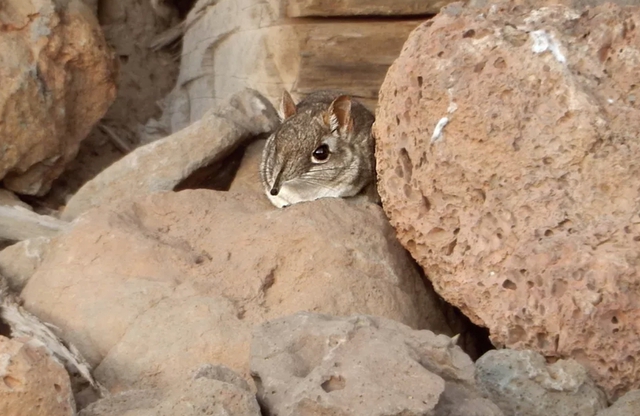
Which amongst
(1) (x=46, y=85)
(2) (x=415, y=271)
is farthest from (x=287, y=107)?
(1) (x=46, y=85)

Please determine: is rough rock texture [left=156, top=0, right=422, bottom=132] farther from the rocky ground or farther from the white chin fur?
the rocky ground

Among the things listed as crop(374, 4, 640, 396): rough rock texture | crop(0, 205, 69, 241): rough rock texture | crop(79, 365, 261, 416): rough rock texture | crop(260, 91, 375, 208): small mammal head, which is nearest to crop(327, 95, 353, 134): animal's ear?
crop(260, 91, 375, 208): small mammal head

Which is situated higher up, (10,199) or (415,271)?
(415,271)

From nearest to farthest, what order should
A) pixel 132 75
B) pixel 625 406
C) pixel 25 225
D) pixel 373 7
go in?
pixel 625 406, pixel 25 225, pixel 373 7, pixel 132 75

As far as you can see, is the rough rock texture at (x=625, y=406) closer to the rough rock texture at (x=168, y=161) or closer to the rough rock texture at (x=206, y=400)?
the rough rock texture at (x=206, y=400)

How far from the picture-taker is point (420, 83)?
3.89 metres

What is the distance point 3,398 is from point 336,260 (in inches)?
58.3

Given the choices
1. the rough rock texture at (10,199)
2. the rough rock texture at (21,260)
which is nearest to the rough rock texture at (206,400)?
the rough rock texture at (21,260)

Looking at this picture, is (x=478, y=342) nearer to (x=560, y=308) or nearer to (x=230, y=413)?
(x=560, y=308)

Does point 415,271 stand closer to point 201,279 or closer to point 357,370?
point 201,279

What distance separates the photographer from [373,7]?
5.70m

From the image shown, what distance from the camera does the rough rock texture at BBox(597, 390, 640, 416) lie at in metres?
3.06

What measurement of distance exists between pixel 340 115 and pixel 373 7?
3.66 ft

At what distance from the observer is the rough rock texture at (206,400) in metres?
2.69
